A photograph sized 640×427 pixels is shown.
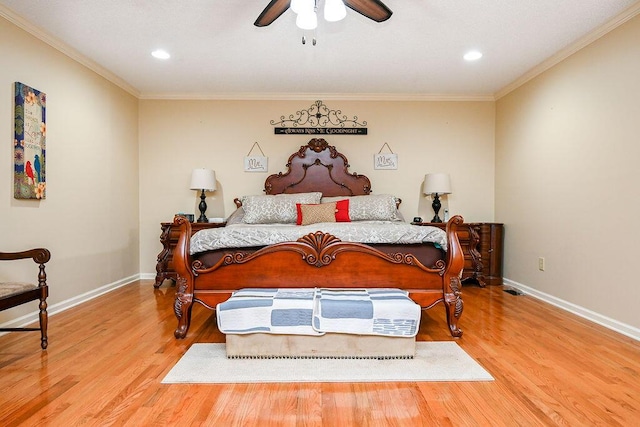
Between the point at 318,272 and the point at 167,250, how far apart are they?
7.79ft

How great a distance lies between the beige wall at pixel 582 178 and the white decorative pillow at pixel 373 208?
143 cm

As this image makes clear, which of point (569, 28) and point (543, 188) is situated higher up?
point (569, 28)

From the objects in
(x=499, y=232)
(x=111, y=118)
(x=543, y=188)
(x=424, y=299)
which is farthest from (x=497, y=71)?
(x=111, y=118)

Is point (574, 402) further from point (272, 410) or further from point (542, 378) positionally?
point (272, 410)

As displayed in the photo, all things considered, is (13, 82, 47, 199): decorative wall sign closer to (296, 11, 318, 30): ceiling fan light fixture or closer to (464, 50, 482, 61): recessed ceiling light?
(296, 11, 318, 30): ceiling fan light fixture

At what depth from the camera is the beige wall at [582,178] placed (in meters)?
2.74

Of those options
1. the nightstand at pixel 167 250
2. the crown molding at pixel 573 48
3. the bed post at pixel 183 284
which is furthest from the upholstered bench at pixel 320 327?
the crown molding at pixel 573 48

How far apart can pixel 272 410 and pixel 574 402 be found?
137cm

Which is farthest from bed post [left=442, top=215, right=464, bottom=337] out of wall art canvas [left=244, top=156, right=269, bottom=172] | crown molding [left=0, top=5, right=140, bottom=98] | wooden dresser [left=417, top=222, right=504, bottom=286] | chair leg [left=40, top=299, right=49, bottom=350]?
crown molding [left=0, top=5, right=140, bottom=98]

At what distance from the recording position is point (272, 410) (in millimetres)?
1644

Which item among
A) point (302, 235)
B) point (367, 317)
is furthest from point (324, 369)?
point (302, 235)

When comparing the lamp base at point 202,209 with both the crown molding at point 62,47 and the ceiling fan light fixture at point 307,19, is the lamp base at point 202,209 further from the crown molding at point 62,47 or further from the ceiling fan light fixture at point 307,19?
the ceiling fan light fixture at point 307,19

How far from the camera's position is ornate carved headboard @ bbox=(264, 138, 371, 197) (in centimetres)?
472

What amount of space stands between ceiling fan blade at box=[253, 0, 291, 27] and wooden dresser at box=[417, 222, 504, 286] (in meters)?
2.86
